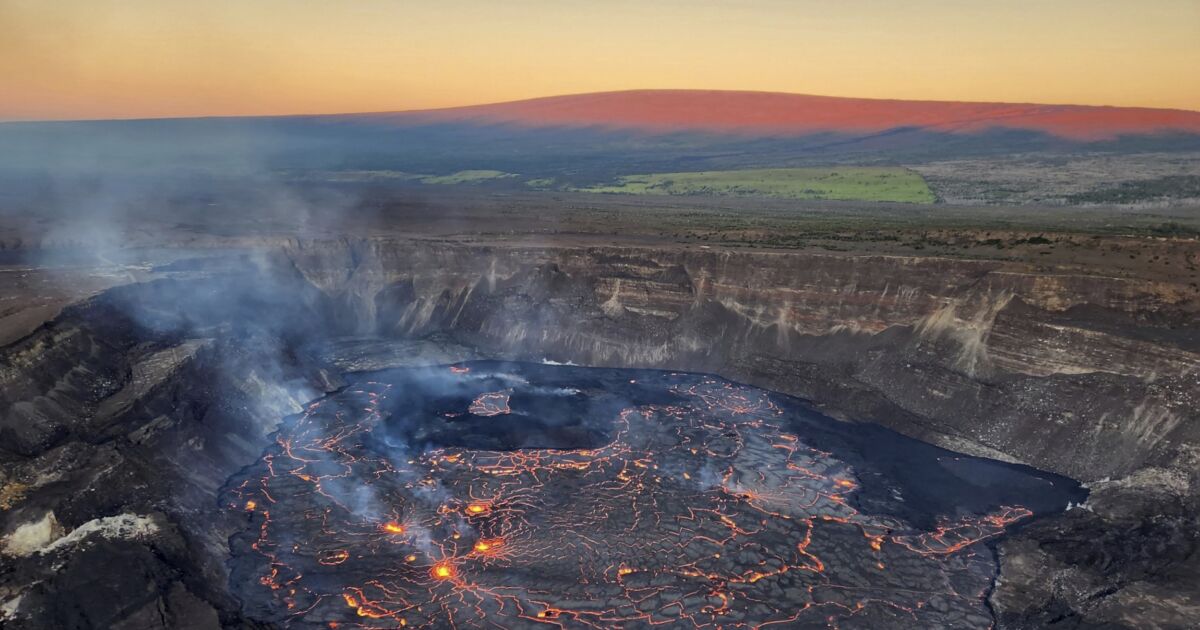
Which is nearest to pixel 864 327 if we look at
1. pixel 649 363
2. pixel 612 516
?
pixel 649 363

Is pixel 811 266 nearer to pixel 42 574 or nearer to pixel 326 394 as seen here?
pixel 326 394

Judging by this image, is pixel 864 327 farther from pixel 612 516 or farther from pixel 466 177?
pixel 466 177

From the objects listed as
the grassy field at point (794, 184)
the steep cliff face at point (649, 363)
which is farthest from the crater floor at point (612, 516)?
the grassy field at point (794, 184)

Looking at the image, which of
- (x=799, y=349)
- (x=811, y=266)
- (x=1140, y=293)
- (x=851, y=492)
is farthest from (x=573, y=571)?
(x=1140, y=293)

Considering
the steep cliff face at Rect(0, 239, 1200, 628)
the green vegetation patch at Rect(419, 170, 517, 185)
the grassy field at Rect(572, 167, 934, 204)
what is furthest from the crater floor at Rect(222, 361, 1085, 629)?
the green vegetation patch at Rect(419, 170, 517, 185)

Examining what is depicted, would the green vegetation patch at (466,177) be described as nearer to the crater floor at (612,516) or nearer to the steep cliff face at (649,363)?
the steep cliff face at (649,363)
